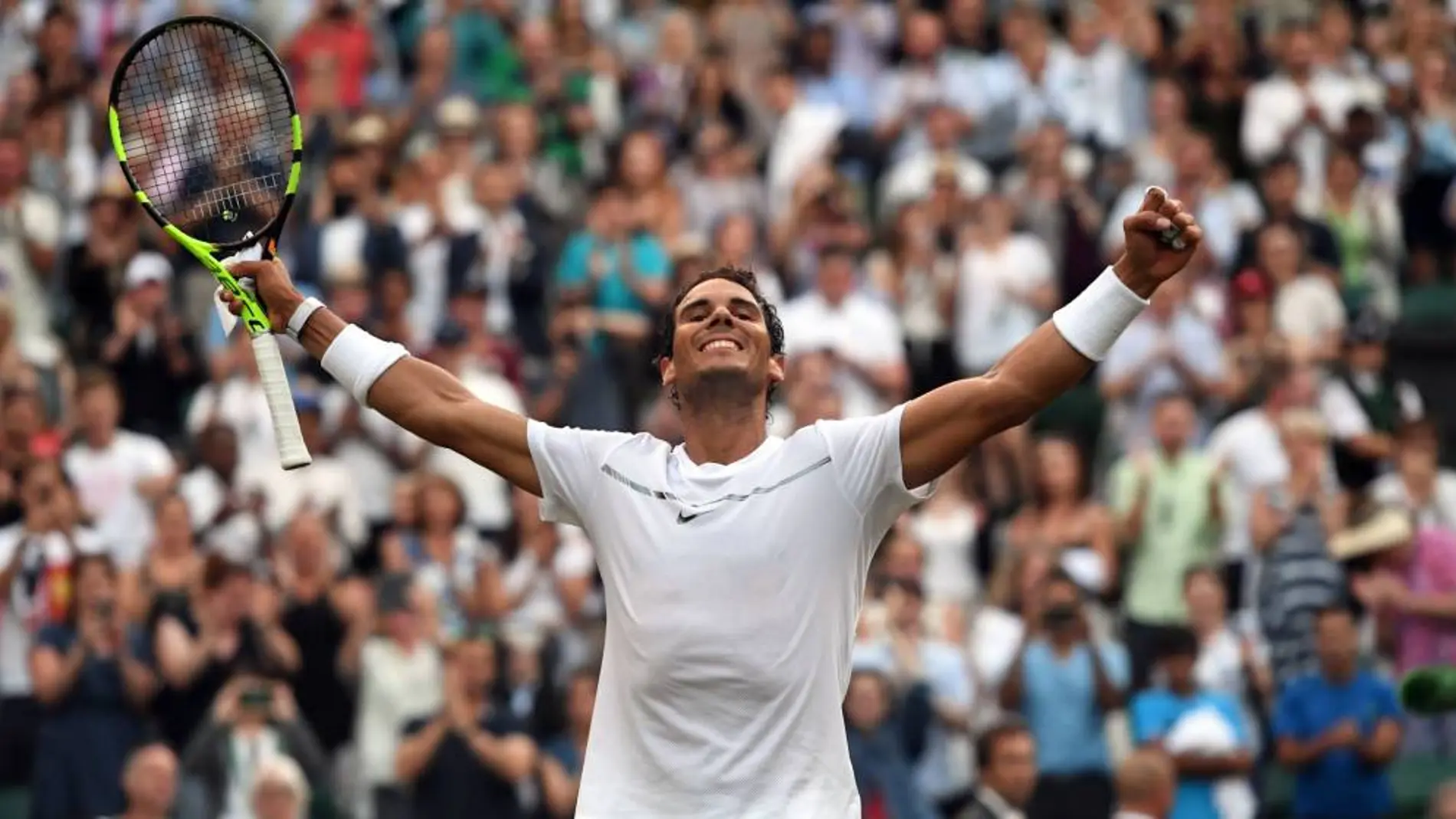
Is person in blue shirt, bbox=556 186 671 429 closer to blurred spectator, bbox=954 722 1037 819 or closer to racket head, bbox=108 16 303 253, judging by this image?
blurred spectator, bbox=954 722 1037 819

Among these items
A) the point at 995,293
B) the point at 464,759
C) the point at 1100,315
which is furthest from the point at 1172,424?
the point at 1100,315

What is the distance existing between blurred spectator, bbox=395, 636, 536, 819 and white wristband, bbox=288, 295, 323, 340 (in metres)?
6.45

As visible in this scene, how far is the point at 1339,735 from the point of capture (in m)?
13.3

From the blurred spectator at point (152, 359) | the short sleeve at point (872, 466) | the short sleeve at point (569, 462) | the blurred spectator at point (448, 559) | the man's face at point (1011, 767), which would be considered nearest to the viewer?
the short sleeve at point (872, 466)

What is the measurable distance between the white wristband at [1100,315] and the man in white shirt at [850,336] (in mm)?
8879

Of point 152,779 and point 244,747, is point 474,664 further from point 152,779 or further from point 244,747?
point 152,779

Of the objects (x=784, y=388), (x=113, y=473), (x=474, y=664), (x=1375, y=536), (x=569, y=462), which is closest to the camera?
(x=569, y=462)

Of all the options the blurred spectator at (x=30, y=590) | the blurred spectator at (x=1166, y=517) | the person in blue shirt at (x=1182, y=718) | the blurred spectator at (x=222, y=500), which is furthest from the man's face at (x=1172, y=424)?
the blurred spectator at (x=30, y=590)

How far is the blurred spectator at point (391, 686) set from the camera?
13.9m

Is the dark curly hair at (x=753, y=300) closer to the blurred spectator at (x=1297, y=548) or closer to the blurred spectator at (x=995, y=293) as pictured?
the blurred spectator at (x=1297, y=548)

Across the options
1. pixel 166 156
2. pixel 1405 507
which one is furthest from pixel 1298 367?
pixel 166 156

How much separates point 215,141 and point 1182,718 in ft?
21.7

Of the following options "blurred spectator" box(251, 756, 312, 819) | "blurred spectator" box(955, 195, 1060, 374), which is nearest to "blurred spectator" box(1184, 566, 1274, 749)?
"blurred spectator" box(955, 195, 1060, 374)

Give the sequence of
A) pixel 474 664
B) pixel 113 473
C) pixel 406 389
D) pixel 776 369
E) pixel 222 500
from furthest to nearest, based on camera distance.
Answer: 1. pixel 113 473
2. pixel 222 500
3. pixel 474 664
4. pixel 776 369
5. pixel 406 389
